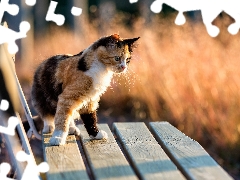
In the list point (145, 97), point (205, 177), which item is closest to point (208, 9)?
point (145, 97)

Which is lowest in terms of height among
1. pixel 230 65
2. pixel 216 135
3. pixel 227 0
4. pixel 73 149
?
pixel 216 135

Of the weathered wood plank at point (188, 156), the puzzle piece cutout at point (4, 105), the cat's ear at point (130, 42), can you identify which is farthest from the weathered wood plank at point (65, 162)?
the cat's ear at point (130, 42)

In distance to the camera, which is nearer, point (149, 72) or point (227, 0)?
point (227, 0)

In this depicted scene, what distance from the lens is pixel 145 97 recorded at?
5930 millimetres

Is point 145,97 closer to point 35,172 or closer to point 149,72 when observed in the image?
point 149,72

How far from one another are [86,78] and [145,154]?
22.0 inches

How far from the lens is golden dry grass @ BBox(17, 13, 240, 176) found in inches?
193

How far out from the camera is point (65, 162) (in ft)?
7.56

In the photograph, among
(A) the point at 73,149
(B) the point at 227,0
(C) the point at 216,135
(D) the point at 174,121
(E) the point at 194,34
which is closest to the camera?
(A) the point at 73,149

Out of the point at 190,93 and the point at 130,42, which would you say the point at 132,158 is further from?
the point at 190,93

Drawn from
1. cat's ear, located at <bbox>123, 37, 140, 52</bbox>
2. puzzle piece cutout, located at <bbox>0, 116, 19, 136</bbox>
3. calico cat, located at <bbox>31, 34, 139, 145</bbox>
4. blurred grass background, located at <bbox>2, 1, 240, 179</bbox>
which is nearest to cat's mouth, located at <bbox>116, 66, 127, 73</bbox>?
calico cat, located at <bbox>31, 34, 139, 145</bbox>

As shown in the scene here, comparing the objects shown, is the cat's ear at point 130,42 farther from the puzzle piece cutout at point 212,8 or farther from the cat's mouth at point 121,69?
the puzzle piece cutout at point 212,8

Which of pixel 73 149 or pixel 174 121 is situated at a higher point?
pixel 73 149

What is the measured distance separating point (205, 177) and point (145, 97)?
153 inches
